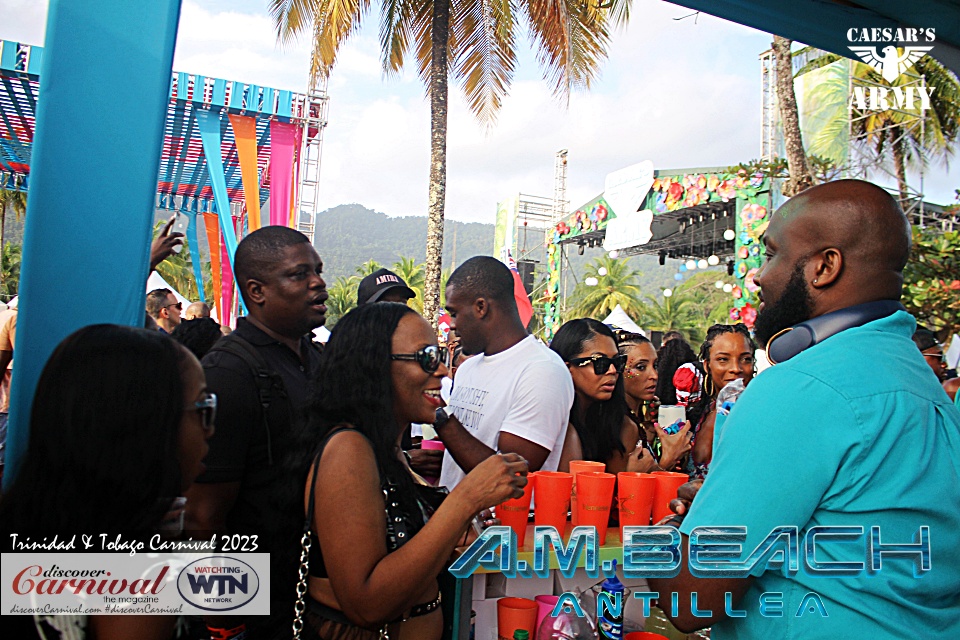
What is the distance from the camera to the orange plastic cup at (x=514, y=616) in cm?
214

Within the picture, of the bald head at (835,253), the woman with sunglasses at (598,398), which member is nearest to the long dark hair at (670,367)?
the woman with sunglasses at (598,398)

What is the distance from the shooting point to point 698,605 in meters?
1.34

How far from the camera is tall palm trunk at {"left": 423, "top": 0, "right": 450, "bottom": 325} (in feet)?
34.5

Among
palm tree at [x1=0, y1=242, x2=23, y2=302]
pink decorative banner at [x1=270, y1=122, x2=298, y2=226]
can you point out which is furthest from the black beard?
palm tree at [x1=0, y1=242, x2=23, y2=302]

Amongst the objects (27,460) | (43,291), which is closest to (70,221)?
(43,291)

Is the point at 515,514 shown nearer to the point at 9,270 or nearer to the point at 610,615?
the point at 610,615

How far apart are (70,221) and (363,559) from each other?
1.15m

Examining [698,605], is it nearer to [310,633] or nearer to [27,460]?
[310,633]

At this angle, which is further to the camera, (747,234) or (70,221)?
(747,234)

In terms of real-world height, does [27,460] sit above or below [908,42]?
below

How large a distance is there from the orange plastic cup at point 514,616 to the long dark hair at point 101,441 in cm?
125

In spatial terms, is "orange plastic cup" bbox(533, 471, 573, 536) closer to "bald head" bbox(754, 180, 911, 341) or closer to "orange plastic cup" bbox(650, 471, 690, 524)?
"orange plastic cup" bbox(650, 471, 690, 524)

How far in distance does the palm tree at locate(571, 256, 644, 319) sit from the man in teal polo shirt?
39.6m

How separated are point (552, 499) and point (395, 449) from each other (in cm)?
60
